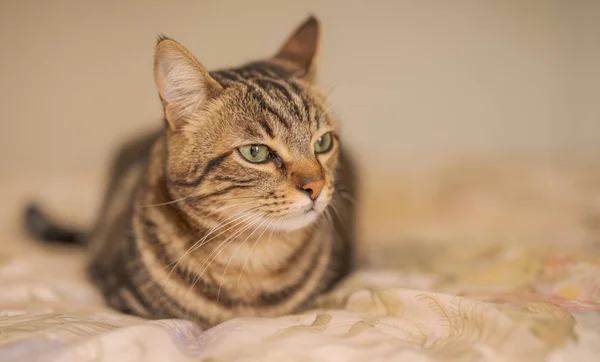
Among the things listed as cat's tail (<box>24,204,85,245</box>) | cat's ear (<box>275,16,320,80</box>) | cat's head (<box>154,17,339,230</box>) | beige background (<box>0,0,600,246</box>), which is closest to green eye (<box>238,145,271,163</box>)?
cat's head (<box>154,17,339,230</box>)

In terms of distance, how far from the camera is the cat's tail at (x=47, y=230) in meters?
1.56

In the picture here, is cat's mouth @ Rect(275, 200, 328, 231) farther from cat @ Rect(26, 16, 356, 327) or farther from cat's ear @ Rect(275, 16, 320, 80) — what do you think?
cat's ear @ Rect(275, 16, 320, 80)

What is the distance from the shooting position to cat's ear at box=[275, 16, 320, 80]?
1.19m

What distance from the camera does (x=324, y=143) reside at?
1.08 metres

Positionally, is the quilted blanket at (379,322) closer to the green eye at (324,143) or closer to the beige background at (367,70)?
the green eye at (324,143)

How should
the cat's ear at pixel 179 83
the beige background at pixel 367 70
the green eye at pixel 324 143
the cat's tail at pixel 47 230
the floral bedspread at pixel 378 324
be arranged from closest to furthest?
the floral bedspread at pixel 378 324, the cat's ear at pixel 179 83, the green eye at pixel 324 143, the cat's tail at pixel 47 230, the beige background at pixel 367 70

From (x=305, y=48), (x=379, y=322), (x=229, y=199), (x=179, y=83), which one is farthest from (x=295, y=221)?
(x=305, y=48)

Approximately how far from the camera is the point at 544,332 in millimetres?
716

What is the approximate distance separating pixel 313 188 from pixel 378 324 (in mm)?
283

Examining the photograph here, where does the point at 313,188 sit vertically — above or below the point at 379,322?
above

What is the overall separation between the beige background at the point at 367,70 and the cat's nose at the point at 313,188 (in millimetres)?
1184

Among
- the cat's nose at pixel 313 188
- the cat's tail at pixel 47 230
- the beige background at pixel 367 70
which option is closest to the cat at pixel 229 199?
the cat's nose at pixel 313 188

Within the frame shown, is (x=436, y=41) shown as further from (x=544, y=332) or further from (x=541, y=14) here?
(x=544, y=332)

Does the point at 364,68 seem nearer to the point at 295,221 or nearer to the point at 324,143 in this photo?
the point at 324,143
